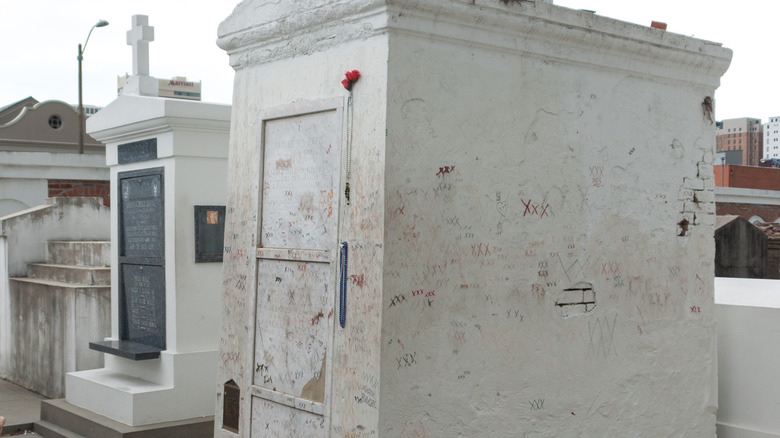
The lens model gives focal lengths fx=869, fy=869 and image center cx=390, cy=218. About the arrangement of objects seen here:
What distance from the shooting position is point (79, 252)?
9383 mm

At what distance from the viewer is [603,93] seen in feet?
17.3

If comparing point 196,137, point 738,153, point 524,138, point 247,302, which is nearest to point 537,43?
point 524,138

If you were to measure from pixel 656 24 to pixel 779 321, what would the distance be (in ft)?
7.00

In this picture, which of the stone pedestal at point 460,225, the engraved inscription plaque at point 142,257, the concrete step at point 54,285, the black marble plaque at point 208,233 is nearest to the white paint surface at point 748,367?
the stone pedestal at point 460,225

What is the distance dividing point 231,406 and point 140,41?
4333 millimetres

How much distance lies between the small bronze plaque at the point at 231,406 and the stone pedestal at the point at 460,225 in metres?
0.01

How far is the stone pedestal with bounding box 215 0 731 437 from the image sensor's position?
433 cm

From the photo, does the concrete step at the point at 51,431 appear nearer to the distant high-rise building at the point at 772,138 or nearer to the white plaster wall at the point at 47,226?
the white plaster wall at the point at 47,226

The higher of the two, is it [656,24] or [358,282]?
[656,24]

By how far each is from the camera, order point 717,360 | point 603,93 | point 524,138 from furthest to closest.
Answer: point 717,360
point 603,93
point 524,138

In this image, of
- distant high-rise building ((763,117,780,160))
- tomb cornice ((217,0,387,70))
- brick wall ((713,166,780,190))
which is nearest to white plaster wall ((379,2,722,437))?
tomb cornice ((217,0,387,70))

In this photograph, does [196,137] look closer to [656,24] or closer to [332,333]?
[332,333]

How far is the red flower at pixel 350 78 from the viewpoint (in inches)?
173

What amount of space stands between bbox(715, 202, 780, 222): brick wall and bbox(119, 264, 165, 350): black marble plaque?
21.2 m
